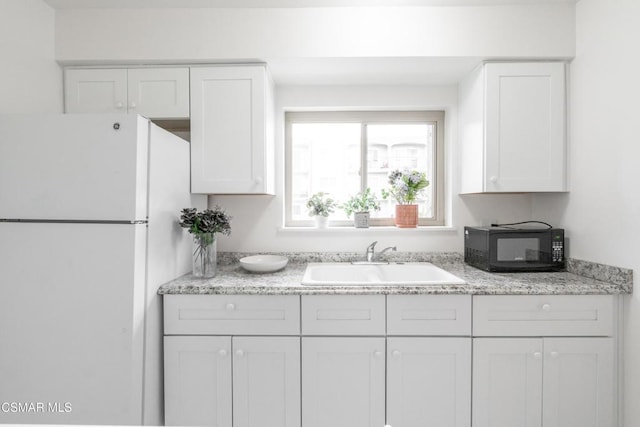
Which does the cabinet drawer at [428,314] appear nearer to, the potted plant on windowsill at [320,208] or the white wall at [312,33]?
the potted plant on windowsill at [320,208]

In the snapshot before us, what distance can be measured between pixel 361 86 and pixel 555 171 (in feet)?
4.29

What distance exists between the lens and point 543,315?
1.50m

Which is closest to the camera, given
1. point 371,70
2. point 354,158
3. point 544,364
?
point 544,364

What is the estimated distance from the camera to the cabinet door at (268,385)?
1492mm

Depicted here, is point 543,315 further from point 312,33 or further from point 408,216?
point 312,33

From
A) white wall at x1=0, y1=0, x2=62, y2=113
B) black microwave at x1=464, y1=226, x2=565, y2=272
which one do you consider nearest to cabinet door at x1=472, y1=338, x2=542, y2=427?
black microwave at x1=464, y1=226, x2=565, y2=272

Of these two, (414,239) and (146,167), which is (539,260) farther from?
(146,167)

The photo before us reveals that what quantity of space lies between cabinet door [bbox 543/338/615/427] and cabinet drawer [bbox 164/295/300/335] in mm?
1242

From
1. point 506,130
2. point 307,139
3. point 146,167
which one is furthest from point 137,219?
point 506,130

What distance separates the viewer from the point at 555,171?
1796 millimetres

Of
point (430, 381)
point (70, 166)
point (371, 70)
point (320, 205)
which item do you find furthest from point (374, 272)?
point (70, 166)

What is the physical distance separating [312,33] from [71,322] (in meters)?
1.86

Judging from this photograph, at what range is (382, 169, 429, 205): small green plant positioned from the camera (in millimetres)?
2115

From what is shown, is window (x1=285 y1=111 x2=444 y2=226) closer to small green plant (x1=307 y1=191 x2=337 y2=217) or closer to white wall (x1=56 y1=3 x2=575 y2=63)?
small green plant (x1=307 y1=191 x2=337 y2=217)
